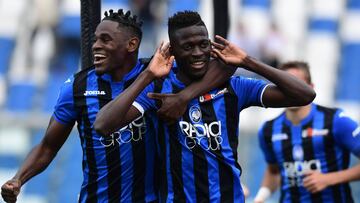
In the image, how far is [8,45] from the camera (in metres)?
15.7

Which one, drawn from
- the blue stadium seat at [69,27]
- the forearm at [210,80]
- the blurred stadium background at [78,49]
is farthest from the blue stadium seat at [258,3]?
the forearm at [210,80]

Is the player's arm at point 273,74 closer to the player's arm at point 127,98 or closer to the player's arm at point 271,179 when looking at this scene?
the player's arm at point 127,98

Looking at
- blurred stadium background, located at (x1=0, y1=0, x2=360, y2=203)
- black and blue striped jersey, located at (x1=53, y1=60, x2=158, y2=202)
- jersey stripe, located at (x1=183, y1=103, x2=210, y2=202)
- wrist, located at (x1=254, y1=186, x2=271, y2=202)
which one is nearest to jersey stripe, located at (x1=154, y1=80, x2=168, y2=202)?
black and blue striped jersey, located at (x1=53, y1=60, x2=158, y2=202)

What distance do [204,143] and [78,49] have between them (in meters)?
9.69

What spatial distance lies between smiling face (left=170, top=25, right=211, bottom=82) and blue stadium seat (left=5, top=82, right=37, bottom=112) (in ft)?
27.8

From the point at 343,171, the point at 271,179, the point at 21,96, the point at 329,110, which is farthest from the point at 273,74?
the point at 21,96

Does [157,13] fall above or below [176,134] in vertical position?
above

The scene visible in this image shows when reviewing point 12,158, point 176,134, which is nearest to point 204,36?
point 176,134

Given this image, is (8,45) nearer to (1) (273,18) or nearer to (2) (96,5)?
(1) (273,18)

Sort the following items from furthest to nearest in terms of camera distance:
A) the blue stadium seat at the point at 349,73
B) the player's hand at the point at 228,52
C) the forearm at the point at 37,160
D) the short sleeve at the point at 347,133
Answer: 1. the blue stadium seat at the point at 349,73
2. the short sleeve at the point at 347,133
3. the forearm at the point at 37,160
4. the player's hand at the point at 228,52

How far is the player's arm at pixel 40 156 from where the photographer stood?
6.13 meters

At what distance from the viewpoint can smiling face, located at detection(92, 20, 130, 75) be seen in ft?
19.3

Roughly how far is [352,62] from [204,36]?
9840 millimetres

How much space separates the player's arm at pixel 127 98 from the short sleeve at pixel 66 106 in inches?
18.1
